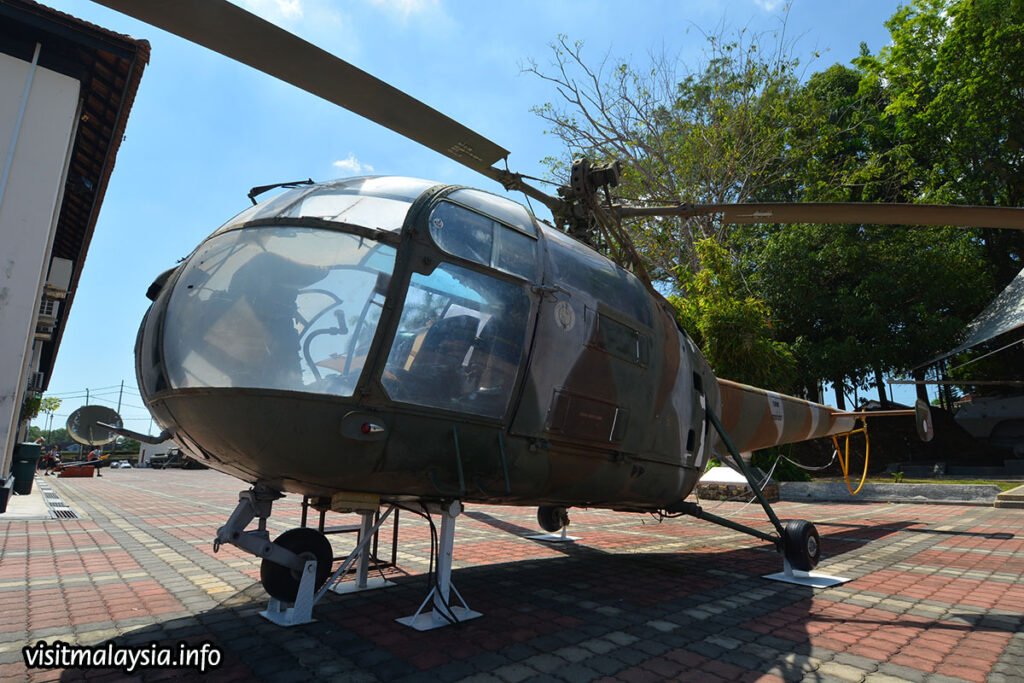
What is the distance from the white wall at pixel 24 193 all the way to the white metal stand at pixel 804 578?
42.3ft

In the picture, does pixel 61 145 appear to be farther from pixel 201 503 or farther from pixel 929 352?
pixel 929 352

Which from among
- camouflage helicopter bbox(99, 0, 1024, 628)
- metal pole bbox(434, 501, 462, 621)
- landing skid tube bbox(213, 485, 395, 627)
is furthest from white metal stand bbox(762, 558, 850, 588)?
landing skid tube bbox(213, 485, 395, 627)

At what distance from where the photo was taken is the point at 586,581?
554 centimetres

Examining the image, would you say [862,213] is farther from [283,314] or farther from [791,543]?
[283,314]

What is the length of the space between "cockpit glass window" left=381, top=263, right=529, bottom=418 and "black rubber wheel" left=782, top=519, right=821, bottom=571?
3995 mm

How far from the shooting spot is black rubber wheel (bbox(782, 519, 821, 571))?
5.75 metres

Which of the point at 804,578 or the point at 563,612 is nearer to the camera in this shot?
the point at 563,612

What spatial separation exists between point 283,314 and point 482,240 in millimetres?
1313

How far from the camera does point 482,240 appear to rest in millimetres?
3652

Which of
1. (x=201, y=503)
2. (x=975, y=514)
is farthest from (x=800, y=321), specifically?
(x=201, y=503)

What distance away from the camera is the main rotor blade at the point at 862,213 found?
495 cm

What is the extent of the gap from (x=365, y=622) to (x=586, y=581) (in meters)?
2.37

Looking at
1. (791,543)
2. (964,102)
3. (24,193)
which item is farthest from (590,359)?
(964,102)

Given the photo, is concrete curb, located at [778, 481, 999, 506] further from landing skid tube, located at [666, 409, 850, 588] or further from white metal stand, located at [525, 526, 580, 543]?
landing skid tube, located at [666, 409, 850, 588]
